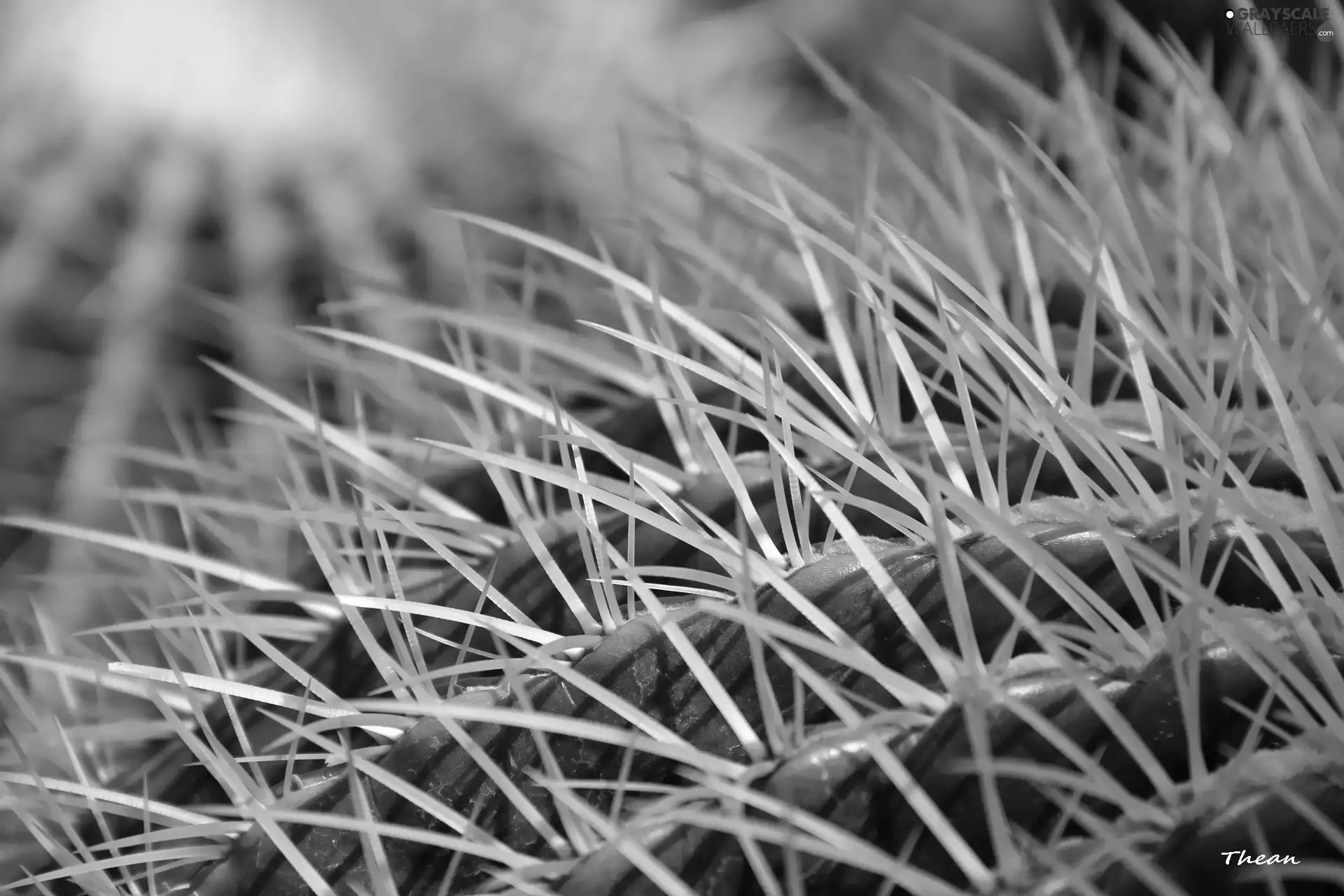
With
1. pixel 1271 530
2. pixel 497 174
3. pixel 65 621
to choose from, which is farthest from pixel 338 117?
pixel 1271 530

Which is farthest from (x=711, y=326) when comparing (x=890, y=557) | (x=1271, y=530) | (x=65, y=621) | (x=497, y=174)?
(x=497, y=174)

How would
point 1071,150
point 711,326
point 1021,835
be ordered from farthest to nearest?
point 1071,150 → point 711,326 → point 1021,835

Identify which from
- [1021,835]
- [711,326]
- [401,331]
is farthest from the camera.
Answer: [401,331]

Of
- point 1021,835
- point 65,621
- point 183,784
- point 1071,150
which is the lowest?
point 65,621

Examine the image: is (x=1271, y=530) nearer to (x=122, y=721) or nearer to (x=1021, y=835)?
(x=1021, y=835)

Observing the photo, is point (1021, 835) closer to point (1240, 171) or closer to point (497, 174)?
point (1240, 171)

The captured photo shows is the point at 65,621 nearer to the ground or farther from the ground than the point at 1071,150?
nearer to the ground

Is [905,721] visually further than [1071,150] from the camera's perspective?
No
